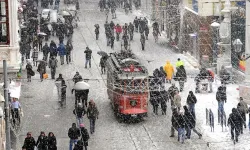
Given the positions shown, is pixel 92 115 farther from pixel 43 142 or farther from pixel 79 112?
pixel 43 142

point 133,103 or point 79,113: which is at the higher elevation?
point 133,103

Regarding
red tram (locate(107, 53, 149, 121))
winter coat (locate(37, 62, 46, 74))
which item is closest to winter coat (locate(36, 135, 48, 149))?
red tram (locate(107, 53, 149, 121))

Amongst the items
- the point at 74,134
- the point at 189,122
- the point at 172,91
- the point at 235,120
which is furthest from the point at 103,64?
the point at 74,134

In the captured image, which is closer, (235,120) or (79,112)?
(235,120)

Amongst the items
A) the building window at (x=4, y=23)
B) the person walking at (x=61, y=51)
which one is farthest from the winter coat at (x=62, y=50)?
the building window at (x=4, y=23)

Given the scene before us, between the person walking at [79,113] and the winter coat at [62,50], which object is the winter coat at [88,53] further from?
the person walking at [79,113]

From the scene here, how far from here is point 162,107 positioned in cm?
3481

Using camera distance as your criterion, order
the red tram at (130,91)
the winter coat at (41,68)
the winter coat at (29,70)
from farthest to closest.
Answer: the winter coat at (41,68), the winter coat at (29,70), the red tram at (130,91)

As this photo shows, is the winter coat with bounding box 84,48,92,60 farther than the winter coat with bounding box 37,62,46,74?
Yes

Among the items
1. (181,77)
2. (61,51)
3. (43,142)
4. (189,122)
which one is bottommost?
(43,142)

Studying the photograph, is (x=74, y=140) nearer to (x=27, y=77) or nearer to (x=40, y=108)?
(x=40, y=108)

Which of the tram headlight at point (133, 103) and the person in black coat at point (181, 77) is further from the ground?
the person in black coat at point (181, 77)

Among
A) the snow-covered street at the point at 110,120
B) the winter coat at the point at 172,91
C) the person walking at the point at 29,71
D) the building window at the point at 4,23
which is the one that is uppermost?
the building window at the point at 4,23

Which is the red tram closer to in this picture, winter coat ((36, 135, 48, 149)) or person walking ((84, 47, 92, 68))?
winter coat ((36, 135, 48, 149))
